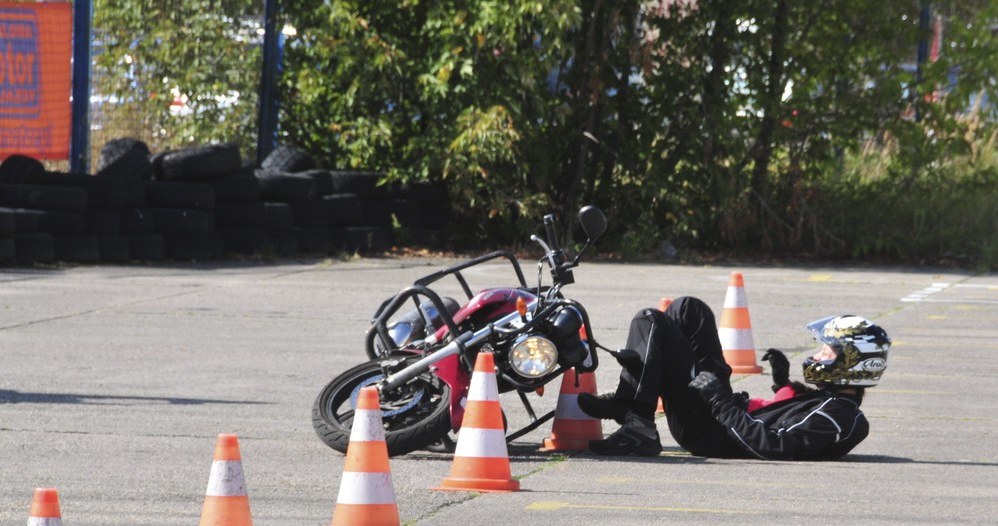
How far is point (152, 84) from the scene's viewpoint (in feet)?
65.3

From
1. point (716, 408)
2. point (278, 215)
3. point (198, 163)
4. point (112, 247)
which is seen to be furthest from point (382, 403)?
point (278, 215)

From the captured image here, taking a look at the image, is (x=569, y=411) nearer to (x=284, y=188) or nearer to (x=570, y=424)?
(x=570, y=424)

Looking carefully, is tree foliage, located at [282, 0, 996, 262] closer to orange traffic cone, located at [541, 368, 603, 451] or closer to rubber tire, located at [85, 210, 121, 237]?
rubber tire, located at [85, 210, 121, 237]

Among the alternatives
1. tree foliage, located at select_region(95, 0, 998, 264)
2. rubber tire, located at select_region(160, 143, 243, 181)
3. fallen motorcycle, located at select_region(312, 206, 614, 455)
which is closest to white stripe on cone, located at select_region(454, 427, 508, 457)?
fallen motorcycle, located at select_region(312, 206, 614, 455)

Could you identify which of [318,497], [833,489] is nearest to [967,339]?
[833,489]

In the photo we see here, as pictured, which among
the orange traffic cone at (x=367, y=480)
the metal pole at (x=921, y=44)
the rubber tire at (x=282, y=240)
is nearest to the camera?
the orange traffic cone at (x=367, y=480)

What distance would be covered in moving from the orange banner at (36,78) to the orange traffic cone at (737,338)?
1049cm

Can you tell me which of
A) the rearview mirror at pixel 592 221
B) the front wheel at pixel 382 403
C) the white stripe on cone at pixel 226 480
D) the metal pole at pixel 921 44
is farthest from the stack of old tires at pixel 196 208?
the white stripe on cone at pixel 226 480

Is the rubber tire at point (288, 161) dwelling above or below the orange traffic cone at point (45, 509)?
above

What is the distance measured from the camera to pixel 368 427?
18.2 ft

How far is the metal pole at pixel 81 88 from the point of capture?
18.6 m

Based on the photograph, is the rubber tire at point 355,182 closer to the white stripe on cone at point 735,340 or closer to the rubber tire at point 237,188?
the rubber tire at point 237,188

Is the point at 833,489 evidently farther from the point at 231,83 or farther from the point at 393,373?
the point at 231,83

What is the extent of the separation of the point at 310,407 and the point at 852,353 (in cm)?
308
